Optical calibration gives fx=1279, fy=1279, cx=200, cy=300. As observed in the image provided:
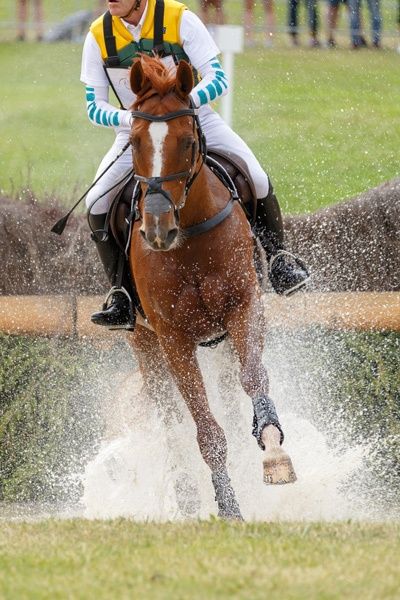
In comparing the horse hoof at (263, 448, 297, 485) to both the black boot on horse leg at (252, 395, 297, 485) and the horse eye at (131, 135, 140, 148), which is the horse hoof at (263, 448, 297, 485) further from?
the horse eye at (131, 135, 140, 148)

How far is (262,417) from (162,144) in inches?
61.8

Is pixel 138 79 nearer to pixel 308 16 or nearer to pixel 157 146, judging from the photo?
pixel 157 146

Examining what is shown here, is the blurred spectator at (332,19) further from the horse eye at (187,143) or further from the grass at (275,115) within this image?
the horse eye at (187,143)

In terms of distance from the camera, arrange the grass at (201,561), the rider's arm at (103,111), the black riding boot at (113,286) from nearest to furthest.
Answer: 1. the grass at (201,561)
2. the rider's arm at (103,111)
3. the black riding boot at (113,286)

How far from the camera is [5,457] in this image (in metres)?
9.66

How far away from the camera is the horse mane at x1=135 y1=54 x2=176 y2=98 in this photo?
6.69m

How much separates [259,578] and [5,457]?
204 inches

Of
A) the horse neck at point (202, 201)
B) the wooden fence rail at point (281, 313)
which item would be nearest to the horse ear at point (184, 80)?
the horse neck at point (202, 201)

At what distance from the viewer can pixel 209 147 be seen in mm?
7898

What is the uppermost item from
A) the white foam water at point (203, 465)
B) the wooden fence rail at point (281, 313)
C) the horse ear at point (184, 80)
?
the horse ear at point (184, 80)

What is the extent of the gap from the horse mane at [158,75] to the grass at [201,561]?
2245 millimetres

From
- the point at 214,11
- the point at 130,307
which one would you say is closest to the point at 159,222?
the point at 130,307

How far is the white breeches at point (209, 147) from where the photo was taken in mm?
7965

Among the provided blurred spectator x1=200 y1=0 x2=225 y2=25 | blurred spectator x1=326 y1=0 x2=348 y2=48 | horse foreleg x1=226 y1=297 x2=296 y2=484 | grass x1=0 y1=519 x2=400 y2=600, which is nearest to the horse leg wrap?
horse foreleg x1=226 y1=297 x2=296 y2=484
